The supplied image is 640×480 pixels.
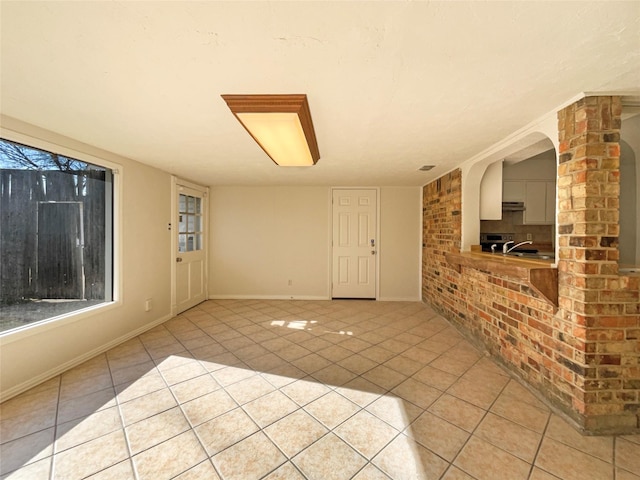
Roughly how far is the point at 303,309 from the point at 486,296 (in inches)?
102

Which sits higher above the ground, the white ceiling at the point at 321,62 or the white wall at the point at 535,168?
the white wall at the point at 535,168

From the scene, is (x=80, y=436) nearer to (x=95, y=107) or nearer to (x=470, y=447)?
(x=95, y=107)

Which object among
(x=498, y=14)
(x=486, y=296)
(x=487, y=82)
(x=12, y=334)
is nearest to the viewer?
(x=498, y=14)

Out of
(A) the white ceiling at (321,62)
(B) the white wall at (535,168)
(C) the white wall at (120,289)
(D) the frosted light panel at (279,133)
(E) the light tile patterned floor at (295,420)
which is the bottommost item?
(E) the light tile patterned floor at (295,420)

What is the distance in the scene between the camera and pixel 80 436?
1.47m

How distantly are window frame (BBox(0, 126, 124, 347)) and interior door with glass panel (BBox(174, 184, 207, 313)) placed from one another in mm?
941

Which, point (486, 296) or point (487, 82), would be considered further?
point (486, 296)

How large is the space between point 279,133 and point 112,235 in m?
2.37

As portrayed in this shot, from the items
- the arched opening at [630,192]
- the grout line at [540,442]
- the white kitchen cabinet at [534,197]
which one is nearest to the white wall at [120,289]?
the grout line at [540,442]

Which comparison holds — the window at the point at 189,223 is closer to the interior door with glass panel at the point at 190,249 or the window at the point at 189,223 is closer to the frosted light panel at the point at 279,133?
the interior door with glass panel at the point at 190,249

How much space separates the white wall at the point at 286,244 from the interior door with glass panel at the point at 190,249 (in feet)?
0.71

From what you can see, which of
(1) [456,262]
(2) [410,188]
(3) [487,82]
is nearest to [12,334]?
(3) [487,82]

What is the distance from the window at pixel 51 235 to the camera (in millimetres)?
1929

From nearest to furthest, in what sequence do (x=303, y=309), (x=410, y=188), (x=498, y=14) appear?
(x=498, y=14) < (x=303, y=309) < (x=410, y=188)
